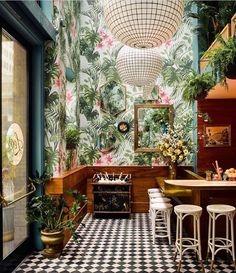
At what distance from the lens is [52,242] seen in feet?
15.4

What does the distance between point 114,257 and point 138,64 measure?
2.77 meters

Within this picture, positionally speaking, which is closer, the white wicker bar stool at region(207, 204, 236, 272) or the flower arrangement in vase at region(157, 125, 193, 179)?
the white wicker bar stool at region(207, 204, 236, 272)

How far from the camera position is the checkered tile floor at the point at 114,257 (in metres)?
4.34

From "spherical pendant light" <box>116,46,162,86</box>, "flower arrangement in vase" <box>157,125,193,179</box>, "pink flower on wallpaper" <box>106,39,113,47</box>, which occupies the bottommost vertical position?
"flower arrangement in vase" <box>157,125,193,179</box>

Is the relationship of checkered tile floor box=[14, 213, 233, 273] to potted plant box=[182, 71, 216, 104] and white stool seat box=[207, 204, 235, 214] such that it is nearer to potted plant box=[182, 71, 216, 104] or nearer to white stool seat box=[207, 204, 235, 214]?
white stool seat box=[207, 204, 235, 214]

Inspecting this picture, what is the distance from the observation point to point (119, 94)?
8.09 metres

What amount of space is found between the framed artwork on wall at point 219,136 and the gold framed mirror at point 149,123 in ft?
3.03

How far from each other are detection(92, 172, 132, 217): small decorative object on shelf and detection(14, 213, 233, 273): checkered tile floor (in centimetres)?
98

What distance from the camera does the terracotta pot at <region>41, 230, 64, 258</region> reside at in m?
4.69

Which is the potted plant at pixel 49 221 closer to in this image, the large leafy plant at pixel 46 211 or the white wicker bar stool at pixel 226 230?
the large leafy plant at pixel 46 211

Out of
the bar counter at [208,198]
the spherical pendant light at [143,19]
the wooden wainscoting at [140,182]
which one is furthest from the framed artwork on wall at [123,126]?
the spherical pendant light at [143,19]

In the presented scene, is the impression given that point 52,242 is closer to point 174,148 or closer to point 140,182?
point 174,148

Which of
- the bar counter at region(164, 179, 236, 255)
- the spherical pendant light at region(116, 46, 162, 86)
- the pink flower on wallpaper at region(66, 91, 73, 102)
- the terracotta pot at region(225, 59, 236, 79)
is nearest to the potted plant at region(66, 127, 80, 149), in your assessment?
the pink flower on wallpaper at region(66, 91, 73, 102)

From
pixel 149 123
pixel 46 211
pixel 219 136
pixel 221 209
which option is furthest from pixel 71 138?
pixel 219 136
